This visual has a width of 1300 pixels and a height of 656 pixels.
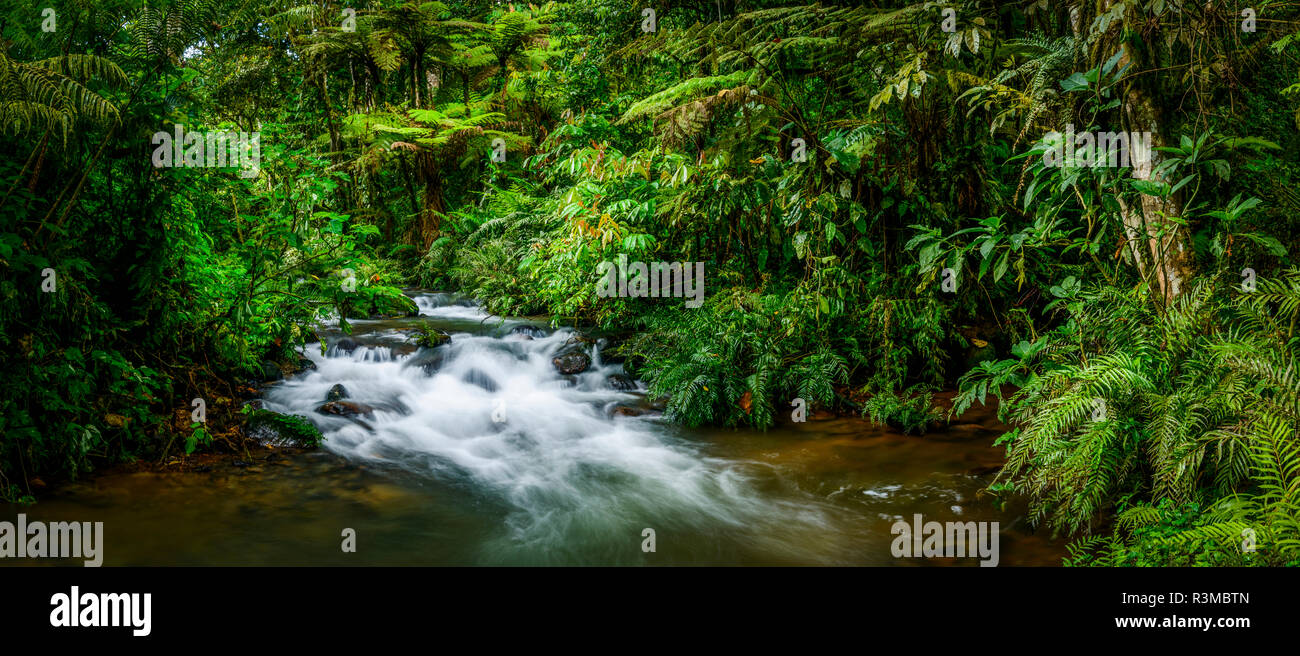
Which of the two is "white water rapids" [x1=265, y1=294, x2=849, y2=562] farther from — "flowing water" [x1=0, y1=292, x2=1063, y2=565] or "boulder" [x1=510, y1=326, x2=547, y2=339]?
"boulder" [x1=510, y1=326, x2=547, y2=339]

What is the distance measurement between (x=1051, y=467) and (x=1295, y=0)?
2.65 metres

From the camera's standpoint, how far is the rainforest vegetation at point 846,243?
326 cm

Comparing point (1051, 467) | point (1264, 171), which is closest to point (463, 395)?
point (1051, 467)

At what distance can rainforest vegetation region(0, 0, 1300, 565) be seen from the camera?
3.26m

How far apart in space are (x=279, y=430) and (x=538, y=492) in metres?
2.29

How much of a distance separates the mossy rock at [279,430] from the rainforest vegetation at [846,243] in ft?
0.56

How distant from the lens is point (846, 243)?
584cm

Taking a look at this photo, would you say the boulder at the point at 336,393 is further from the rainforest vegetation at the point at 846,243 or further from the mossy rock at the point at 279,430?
the mossy rock at the point at 279,430

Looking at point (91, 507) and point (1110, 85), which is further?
point (91, 507)

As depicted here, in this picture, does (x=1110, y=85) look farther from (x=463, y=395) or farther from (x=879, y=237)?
(x=463, y=395)

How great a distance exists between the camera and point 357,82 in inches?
536

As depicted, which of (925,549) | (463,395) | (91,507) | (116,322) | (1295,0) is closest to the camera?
(1295,0)

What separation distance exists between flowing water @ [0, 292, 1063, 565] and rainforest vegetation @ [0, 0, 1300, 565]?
0.37m

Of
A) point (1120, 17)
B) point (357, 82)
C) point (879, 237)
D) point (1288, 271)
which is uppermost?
point (357, 82)
